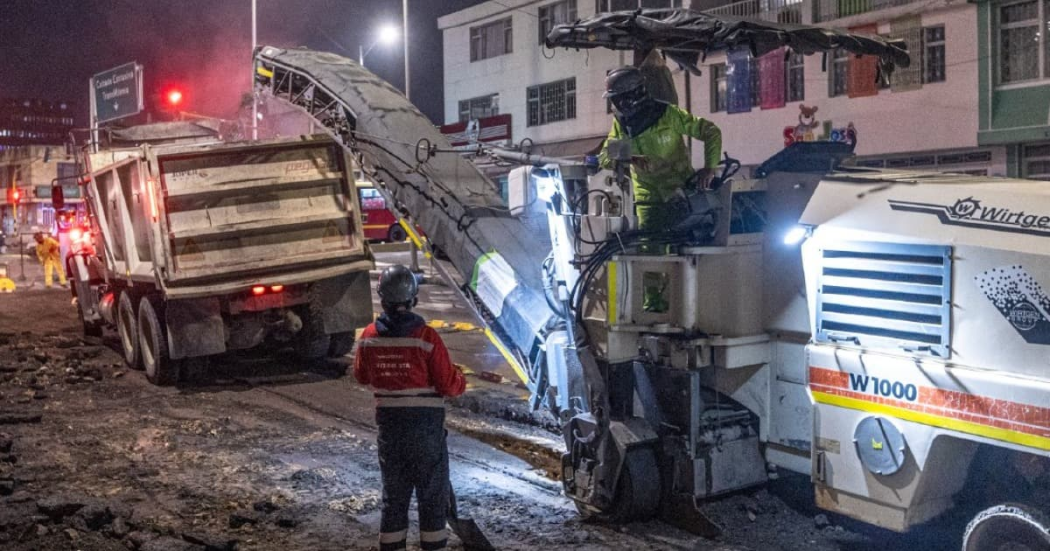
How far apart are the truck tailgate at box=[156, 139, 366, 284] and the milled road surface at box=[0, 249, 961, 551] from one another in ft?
4.46

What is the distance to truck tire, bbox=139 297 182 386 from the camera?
10820 millimetres

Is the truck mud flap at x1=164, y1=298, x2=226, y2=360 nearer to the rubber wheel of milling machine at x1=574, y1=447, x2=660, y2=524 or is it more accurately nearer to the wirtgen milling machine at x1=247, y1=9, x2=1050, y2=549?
the wirtgen milling machine at x1=247, y1=9, x2=1050, y2=549

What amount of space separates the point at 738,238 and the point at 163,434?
562 centimetres


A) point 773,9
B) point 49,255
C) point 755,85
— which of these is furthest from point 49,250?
point 773,9

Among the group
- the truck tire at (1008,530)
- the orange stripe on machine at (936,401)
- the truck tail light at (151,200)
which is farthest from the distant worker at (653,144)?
the truck tail light at (151,200)

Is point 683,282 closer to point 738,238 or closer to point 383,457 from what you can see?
point 738,238

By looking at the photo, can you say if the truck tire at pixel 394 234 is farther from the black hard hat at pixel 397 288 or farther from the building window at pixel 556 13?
the black hard hat at pixel 397 288

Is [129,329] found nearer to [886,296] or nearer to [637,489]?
[637,489]

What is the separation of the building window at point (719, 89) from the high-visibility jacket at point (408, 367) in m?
24.0

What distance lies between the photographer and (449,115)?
41312mm

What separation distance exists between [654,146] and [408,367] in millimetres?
2214

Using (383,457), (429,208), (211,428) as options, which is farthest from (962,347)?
(211,428)

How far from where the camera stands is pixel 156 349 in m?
10.8

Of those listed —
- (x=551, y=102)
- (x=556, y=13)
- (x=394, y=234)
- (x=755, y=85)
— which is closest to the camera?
(x=755, y=85)
